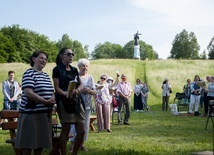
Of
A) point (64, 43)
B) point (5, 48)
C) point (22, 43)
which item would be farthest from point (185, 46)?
point (5, 48)

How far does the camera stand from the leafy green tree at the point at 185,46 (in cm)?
9619

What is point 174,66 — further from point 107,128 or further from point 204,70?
point 107,128

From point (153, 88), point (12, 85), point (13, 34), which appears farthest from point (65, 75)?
point (13, 34)

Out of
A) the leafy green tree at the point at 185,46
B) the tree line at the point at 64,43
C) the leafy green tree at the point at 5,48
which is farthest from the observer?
the leafy green tree at the point at 185,46

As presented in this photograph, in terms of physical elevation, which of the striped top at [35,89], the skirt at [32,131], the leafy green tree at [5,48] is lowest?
the skirt at [32,131]

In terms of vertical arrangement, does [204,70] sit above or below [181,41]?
below

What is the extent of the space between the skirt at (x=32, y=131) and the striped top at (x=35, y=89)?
88mm

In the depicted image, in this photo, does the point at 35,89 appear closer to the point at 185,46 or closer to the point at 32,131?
the point at 32,131

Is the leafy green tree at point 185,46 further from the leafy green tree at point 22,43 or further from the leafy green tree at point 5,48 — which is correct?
the leafy green tree at point 5,48

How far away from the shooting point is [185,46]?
316 ft

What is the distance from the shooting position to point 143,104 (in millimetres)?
21344

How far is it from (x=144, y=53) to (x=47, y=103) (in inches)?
4487

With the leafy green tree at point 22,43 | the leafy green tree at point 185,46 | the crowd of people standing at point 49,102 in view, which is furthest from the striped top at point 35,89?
the leafy green tree at point 185,46

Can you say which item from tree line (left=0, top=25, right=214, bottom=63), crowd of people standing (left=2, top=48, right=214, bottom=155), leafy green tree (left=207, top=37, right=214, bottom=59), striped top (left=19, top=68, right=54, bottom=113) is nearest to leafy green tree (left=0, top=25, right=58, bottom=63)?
tree line (left=0, top=25, right=214, bottom=63)
